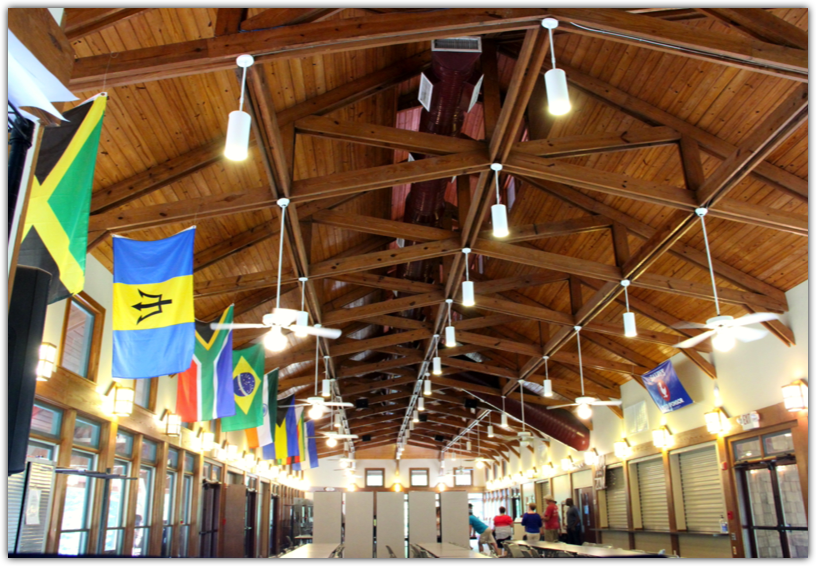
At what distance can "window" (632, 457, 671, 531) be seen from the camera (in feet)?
42.3

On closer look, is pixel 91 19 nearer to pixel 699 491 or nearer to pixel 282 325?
pixel 282 325

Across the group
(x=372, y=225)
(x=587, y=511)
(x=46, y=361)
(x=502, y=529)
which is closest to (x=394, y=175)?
(x=372, y=225)

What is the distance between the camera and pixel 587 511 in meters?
17.2

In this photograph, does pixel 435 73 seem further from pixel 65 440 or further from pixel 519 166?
pixel 65 440

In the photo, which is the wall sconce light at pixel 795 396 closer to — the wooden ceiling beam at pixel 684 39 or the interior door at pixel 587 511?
the wooden ceiling beam at pixel 684 39

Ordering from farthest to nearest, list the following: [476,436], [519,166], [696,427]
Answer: [476,436] → [696,427] → [519,166]

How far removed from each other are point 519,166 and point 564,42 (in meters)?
1.80

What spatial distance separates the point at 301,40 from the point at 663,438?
11238mm

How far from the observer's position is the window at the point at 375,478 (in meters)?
31.7

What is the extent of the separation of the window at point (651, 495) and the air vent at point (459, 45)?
1003 centimetres

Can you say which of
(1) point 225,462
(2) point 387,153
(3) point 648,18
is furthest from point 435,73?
(1) point 225,462

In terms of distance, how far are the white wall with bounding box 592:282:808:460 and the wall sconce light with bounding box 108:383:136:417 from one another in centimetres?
946

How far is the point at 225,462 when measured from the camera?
48.8 feet

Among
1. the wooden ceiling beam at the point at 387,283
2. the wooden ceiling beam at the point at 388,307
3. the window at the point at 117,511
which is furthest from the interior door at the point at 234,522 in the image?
the wooden ceiling beam at the point at 387,283
